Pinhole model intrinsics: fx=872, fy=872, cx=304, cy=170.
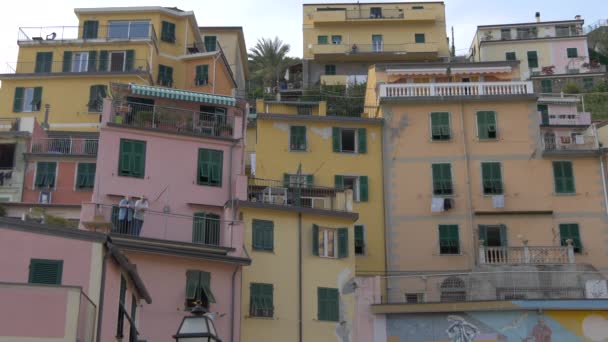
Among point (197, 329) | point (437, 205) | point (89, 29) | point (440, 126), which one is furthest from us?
point (89, 29)

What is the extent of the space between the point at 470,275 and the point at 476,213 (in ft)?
19.4

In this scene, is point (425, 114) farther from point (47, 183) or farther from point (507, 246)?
point (47, 183)

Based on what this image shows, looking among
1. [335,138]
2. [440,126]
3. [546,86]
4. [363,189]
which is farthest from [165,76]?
[546,86]

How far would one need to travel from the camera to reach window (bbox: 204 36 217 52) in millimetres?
70344

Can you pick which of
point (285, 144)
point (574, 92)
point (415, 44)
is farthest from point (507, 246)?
point (415, 44)

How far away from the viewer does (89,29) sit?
200ft

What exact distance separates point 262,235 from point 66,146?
1760cm

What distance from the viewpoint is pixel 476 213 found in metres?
43.0

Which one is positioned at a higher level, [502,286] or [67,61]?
[67,61]

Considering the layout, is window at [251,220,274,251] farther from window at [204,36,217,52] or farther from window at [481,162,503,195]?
window at [204,36,217,52]

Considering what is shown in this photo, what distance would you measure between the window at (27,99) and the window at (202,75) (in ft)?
34.4

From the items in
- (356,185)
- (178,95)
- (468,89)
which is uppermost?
(468,89)

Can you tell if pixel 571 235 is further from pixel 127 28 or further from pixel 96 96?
pixel 127 28

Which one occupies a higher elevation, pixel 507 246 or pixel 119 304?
pixel 507 246
